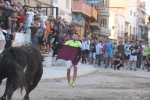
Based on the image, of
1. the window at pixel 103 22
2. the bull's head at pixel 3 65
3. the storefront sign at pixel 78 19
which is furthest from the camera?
the window at pixel 103 22

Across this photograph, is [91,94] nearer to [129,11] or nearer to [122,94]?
[122,94]

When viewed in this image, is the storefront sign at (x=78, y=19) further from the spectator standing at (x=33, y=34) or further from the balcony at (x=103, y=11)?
the spectator standing at (x=33, y=34)

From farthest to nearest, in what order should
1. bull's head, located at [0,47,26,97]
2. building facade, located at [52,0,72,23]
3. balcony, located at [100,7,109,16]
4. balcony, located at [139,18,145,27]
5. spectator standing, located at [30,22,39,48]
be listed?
balcony, located at [139,18,145,27], balcony, located at [100,7,109,16], building facade, located at [52,0,72,23], spectator standing, located at [30,22,39,48], bull's head, located at [0,47,26,97]

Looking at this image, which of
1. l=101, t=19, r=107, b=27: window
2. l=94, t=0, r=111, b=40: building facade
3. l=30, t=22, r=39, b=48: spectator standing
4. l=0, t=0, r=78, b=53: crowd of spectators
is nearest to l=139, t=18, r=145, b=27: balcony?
l=94, t=0, r=111, b=40: building facade

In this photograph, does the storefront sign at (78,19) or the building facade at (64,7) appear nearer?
the building facade at (64,7)

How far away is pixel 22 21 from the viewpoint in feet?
67.5

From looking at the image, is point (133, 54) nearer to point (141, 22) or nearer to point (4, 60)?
point (4, 60)

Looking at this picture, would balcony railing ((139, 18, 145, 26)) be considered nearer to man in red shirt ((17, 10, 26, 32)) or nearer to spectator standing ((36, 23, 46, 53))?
spectator standing ((36, 23, 46, 53))

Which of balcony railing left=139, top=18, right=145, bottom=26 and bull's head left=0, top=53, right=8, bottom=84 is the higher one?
balcony railing left=139, top=18, right=145, bottom=26

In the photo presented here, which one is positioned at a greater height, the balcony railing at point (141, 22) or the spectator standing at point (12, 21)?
the balcony railing at point (141, 22)

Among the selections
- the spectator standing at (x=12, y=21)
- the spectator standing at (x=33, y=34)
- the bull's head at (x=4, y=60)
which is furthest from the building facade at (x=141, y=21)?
the bull's head at (x=4, y=60)

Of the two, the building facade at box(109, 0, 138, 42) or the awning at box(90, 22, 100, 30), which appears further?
the building facade at box(109, 0, 138, 42)

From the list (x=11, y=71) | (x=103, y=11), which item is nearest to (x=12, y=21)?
(x=11, y=71)

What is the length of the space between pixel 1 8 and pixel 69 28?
8321 mm
